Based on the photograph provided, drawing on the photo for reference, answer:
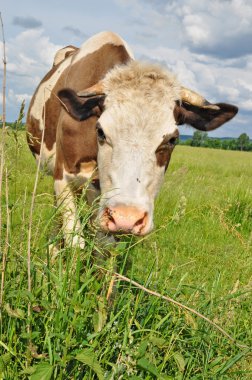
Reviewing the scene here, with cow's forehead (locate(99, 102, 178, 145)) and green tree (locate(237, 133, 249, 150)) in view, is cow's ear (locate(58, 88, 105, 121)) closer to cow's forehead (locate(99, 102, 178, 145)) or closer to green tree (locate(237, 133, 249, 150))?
cow's forehead (locate(99, 102, 178, 145))

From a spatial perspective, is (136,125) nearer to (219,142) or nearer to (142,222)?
(142,222)

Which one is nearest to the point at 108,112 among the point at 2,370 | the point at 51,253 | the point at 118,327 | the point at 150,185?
the point at 150,185

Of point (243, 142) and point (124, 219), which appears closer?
point (124, 219)

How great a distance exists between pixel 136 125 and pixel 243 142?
106431 millimetres

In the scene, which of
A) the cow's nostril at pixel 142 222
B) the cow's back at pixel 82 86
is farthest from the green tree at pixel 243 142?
the cow's nostril at pixel 142 222

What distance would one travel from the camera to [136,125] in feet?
12.1

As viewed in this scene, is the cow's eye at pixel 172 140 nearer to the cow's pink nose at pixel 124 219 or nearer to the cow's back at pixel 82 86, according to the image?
the cow's back at pixel 82 86

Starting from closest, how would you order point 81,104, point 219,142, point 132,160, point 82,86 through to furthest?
point 132,160 → point 81,104 → point 82,86 → point 219,142

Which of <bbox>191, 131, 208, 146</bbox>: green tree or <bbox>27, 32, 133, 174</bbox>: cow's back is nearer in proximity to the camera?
<bbox>27, 32, 133, 174</bbox>: cow's back

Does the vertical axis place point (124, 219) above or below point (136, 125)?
below

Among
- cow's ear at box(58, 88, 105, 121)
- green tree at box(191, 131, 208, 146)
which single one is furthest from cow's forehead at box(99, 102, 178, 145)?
green tree at box(191, 131, 208, 146)

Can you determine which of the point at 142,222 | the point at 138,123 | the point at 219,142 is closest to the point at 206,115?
the point at 138,123

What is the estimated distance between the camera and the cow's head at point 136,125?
10.3 feet

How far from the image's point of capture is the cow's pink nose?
9.85 feet
